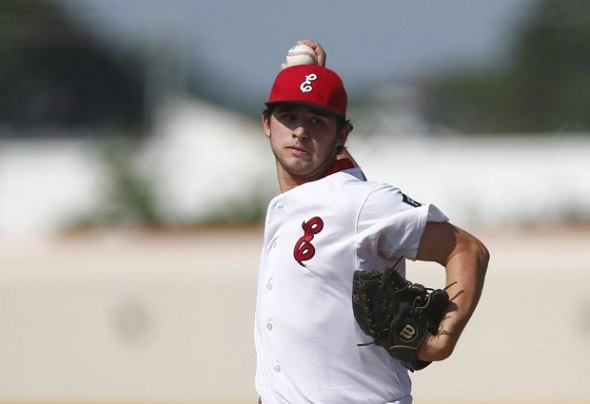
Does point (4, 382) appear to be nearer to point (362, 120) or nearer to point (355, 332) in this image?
point (362, 120)

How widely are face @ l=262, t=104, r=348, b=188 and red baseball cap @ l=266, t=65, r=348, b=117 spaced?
35 mm

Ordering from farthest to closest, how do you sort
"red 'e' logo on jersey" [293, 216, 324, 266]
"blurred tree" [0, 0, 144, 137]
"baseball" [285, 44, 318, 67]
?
"blurred tree" [0, 0, 144, 137], "baseball" [285, 44, 318, 67], "red 'e' logo on jersey" [293, 216, 324, 266]

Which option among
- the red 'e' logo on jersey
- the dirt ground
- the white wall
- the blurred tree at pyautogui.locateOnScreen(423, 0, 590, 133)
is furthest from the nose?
the blurred tree at pyautogui.locateOnScreen(423, 0, 590, 133)

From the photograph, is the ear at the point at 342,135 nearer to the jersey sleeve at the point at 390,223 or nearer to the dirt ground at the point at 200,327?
the jersey sleeve at the point at 390,223

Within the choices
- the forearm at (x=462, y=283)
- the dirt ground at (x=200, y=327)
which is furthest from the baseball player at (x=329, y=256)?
the dirt ground at (x=200, y=327)

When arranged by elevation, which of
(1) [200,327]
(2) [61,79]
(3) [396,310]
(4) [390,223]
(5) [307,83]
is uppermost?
(5) [307,83]

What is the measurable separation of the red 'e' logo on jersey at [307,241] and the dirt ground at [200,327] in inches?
294

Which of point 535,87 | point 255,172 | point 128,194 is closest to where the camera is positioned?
point 128,194

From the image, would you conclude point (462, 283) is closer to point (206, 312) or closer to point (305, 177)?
point (305, 177)

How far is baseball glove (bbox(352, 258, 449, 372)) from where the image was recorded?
389 centimetres

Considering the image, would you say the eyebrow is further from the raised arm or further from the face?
the raised arm

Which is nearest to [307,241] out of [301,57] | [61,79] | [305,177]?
[305,177]

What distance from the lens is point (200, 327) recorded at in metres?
12.1

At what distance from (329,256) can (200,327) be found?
8187mm
